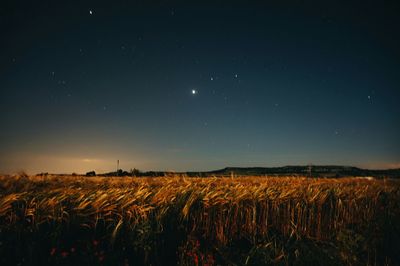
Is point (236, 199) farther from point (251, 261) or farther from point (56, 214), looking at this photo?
point (56, 214)

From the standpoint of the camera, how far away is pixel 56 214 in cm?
462

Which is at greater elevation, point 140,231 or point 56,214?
point 56,214

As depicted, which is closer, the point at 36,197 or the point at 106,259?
the point at 106,259

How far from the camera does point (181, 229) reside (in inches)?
222

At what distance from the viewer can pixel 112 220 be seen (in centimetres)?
502

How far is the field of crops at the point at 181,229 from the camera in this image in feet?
14.6

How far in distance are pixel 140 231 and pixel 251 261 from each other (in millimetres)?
2114

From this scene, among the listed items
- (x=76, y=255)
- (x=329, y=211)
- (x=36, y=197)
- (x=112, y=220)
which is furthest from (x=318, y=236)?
(x=36, y=197)

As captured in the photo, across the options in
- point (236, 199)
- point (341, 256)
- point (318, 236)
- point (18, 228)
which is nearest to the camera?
point (18, 228)

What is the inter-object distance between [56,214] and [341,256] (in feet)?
17.6

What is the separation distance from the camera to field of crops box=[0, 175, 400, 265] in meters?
4.44

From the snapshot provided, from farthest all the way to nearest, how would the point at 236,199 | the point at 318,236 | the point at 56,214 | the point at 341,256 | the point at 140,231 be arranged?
the point at 318,236 < the point at 236,199 < the point at 341,256 < the point at 140,231 < the point at 56,214

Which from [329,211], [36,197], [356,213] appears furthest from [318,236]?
[36,197]

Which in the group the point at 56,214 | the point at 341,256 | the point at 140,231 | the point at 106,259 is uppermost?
the point at 56,214
